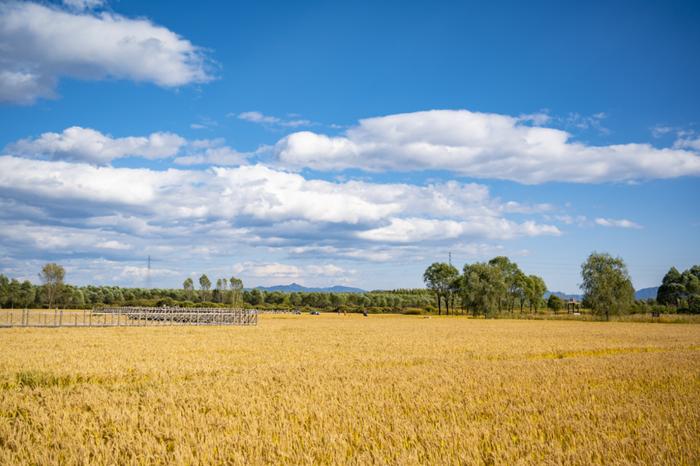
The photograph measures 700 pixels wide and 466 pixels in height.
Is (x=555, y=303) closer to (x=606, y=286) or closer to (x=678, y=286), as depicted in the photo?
(x=678, y=286)

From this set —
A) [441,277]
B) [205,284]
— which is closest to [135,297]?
[205,284]

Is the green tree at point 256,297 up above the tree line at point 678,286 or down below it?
below

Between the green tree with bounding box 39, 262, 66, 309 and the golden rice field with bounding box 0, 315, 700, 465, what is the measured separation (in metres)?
121

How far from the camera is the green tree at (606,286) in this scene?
3642 inches

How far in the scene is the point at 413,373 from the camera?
1920cm

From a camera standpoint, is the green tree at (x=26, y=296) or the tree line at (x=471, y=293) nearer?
the tree line at (x=471, y=293)

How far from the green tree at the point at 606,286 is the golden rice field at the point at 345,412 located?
76.8 m

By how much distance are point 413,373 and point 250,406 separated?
815 cm

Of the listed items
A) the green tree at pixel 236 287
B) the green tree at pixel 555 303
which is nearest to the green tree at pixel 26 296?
the green tree at pixel 236 287

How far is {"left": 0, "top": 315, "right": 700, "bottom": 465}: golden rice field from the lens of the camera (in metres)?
9.02

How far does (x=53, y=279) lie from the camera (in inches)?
5089

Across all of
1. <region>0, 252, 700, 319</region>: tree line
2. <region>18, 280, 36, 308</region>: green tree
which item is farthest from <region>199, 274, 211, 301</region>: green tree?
<region>18, 280, 36, 308</region>: green tree

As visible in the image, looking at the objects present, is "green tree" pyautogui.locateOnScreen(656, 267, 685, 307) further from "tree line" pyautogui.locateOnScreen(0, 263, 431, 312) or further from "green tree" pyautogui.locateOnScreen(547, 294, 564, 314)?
"tree line" pyautogui.locateOnScreen(0, 263, 431, 312)

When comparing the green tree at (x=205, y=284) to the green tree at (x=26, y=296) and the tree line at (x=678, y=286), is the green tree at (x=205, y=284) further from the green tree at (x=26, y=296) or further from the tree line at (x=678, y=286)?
the tree line at (x=678, y=286)
